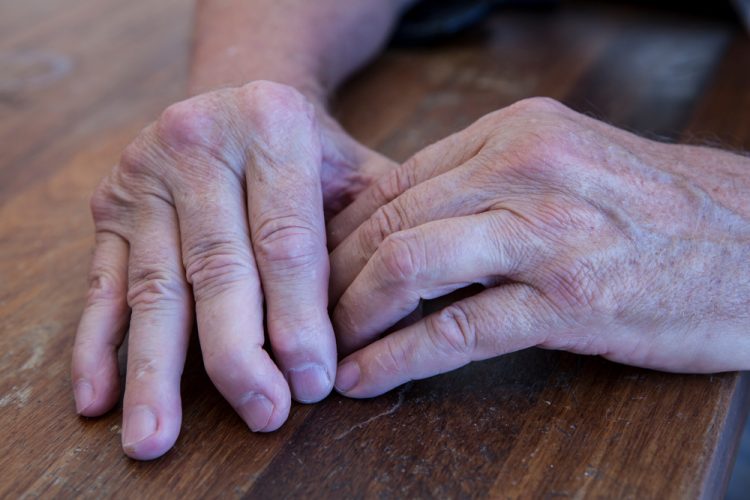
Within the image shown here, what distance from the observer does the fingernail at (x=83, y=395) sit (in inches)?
27.7

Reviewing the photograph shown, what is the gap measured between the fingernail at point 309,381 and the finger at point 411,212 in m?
0.10

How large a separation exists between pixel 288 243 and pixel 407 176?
0.16 m

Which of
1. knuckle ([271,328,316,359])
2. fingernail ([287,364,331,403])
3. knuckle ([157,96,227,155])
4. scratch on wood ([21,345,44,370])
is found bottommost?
scratch on wood ([21,345,44,370])

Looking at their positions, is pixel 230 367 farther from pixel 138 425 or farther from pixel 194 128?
pixel 194 128

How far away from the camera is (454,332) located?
685 mm

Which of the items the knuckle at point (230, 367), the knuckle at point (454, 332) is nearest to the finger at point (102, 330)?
the knuckle at point (230, 367)

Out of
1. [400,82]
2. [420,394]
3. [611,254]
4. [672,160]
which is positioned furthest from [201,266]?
[400,82]

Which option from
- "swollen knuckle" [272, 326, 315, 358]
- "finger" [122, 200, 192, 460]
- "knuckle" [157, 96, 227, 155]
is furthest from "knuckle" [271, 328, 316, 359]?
"knuckle" [157, 96, 227, 155]

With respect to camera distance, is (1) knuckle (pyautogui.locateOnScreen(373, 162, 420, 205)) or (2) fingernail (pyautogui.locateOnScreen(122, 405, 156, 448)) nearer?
(2) fingernail (pyautogui.locateOnScreen(122, 405, 156, 448))

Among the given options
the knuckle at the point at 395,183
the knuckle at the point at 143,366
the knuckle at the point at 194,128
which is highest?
the knuckle at the point at 194,128

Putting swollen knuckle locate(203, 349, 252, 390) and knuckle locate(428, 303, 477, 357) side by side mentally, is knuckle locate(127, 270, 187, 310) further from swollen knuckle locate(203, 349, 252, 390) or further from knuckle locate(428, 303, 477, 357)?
knuckle locate(428, 303, 477, 357)

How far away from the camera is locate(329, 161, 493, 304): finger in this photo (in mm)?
720

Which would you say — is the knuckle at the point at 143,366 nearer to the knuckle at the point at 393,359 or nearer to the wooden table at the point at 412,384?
the wooden table at the point at 412,384

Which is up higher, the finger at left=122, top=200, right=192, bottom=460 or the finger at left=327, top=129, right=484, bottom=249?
the finger at left=327, top=129, right=484, bottom=249
